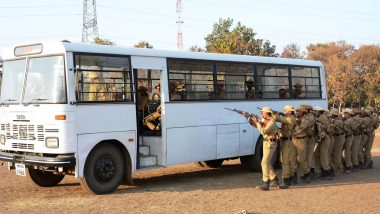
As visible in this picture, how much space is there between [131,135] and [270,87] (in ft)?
16.5

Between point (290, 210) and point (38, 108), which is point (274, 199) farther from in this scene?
point (38, 108)

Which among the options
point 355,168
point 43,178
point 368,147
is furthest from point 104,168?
point 368,147

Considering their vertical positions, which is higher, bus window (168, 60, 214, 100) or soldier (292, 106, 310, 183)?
bus window (168, 60, 214, 100)

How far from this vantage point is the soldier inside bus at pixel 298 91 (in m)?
14.6

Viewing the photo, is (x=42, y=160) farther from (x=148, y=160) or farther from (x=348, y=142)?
(x=348, y=142)

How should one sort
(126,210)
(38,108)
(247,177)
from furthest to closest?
(247,177)
(38,108)
(126,210)

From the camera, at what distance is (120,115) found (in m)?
10.1

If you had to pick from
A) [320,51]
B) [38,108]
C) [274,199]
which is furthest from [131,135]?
[320,51]

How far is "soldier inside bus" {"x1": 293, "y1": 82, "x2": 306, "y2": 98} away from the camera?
14.6 meters

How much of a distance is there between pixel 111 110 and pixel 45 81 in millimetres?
1361

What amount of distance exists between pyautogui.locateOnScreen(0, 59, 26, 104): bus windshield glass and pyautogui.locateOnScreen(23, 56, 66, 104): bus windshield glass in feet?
0.83

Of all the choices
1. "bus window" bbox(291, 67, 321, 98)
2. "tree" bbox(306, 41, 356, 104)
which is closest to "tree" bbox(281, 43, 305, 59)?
"tree" bbox(306, 41, 356, 104)

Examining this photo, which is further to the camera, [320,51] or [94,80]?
[320,51]

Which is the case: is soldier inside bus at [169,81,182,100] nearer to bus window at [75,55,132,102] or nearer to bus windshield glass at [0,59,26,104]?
bus window at [75,55,132,102]
